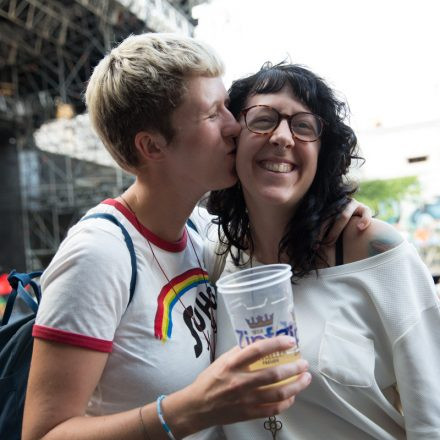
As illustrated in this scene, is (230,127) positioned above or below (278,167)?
above

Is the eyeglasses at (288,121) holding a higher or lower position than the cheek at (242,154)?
higher

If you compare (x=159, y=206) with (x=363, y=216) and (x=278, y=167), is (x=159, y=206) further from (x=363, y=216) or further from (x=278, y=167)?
(x=363, y=216)

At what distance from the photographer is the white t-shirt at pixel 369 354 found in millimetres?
1247

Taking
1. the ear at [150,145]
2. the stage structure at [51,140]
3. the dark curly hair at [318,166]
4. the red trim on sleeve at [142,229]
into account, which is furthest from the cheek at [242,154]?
the stage structure at [51,140]

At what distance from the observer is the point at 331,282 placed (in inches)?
54.6

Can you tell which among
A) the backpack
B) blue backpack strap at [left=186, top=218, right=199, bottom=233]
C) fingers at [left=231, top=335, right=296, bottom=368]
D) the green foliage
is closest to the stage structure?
the green foliage

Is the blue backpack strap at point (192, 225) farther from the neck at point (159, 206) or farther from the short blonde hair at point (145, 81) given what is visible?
the short blonde hair at point (145, 81)

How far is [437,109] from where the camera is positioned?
34.9 feet

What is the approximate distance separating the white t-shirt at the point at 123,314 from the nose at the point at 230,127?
0.42 m

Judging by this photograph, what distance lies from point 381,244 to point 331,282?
188mm

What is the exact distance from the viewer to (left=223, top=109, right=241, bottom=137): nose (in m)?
1.52

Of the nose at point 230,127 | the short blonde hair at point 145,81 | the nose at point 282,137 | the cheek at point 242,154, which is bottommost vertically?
the cheek at point 242,154

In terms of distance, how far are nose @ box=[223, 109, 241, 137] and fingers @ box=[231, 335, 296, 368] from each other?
81 cm

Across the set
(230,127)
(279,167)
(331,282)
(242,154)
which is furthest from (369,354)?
(230,127)
